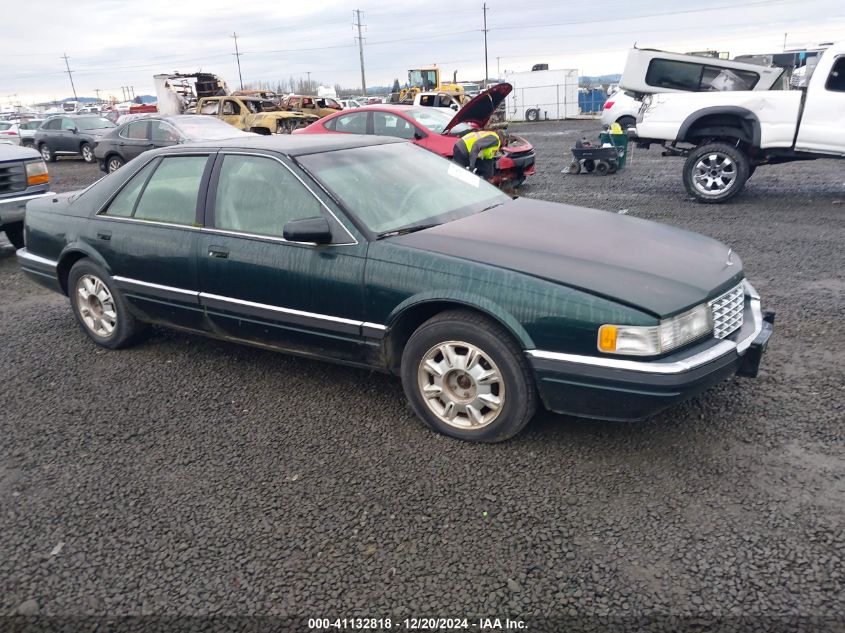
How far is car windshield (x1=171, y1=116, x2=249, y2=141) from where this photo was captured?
1435cm

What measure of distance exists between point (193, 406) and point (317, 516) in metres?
1.49

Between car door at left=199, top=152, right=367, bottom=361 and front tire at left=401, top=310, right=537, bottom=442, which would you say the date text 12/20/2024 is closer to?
front tire at left=401, top=310, right=537, bottom=442

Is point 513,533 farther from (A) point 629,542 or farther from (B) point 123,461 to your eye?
(B) point 123,461

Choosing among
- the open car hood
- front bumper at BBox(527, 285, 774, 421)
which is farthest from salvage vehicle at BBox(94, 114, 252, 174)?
front bumper at BBox(527, 285, 774, 421)

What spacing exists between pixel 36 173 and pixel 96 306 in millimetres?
4292

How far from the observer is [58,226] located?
16.5ft

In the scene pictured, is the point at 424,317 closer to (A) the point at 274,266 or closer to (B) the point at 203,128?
(A) the point at 274,266

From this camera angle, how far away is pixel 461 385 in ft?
11.4

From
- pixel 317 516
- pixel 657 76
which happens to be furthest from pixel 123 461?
pixel 657 76

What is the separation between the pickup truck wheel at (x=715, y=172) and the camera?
9641mm

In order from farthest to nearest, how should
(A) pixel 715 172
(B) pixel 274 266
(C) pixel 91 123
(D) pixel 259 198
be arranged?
(C) pixel 91 123, (A) pixel 715 172, (D) pixel 259 198, (B) pixel 274 266

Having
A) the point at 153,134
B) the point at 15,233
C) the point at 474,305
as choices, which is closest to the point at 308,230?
the point at 474,305

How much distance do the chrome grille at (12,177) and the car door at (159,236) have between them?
13.6 feet

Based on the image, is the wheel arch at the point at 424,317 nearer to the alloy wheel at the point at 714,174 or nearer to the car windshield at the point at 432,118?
the alloy wheel at the point at 714,174
